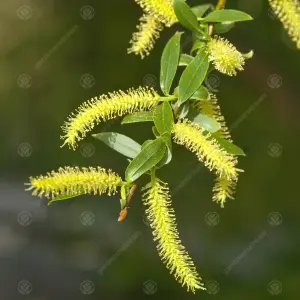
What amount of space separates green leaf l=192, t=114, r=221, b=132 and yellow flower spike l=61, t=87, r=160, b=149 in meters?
0.05

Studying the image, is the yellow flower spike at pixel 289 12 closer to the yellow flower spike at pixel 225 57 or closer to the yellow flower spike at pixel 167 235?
the yellow flower spike at pixel 225 57

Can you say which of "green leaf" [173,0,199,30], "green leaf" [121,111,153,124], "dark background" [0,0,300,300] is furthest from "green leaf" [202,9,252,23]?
"dark background" [0,0,300,300]

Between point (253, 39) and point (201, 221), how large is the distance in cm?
72

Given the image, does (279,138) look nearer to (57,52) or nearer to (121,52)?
(121,52)

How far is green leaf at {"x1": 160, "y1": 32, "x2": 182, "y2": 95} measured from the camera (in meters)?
0.65

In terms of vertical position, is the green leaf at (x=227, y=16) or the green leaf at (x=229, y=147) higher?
the green leaf at (x=227, y=16)

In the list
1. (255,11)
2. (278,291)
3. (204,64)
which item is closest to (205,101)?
(204,64)

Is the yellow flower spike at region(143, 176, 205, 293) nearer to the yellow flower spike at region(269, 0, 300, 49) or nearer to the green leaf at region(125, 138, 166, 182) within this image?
the green leaf at region(125, 138, 166, 182)

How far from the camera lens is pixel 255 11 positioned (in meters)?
1.98

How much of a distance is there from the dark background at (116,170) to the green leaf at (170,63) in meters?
1.43

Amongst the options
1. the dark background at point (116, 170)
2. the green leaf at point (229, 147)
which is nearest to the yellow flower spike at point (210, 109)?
the green leaf at point (229, 147)

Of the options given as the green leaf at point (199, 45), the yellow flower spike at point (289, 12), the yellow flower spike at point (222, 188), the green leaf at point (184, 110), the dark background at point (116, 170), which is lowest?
the dark background at point (116, 170)

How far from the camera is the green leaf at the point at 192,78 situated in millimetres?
604

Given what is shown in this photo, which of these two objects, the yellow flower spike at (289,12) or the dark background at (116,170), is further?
the dark background at (116,170)
